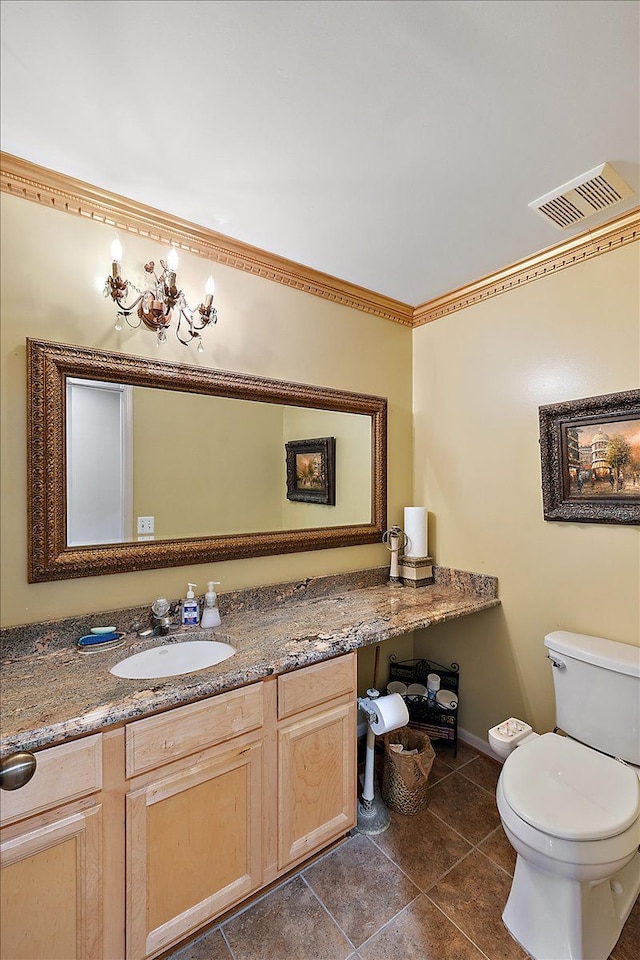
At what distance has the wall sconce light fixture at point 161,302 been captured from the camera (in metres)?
1.54

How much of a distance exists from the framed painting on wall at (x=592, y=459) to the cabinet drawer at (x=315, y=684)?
1.12 metres

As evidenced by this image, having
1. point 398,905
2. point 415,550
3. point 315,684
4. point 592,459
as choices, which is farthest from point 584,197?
point 398,905

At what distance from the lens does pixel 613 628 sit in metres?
1.77

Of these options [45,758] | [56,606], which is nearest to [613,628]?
[45,758]

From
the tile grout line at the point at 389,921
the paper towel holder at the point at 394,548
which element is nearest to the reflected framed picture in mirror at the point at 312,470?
the paper towel holder at the point at 394,548

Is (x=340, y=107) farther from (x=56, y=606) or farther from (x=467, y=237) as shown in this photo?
(x=56, y=606)

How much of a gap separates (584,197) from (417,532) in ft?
5.22

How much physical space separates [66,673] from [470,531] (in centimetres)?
186

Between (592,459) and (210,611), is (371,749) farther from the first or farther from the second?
(592,459)

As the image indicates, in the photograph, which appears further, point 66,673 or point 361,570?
point 361,570

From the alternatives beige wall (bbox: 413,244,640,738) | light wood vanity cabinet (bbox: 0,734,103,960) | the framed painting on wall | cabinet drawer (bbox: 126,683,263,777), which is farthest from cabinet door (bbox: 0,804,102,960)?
the framed painting on wall

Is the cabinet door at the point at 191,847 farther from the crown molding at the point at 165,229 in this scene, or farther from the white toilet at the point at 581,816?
the crown molding at the point at 165,229

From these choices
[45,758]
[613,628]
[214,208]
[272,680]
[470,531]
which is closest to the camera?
[45,758]

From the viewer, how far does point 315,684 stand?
5.05 feet
